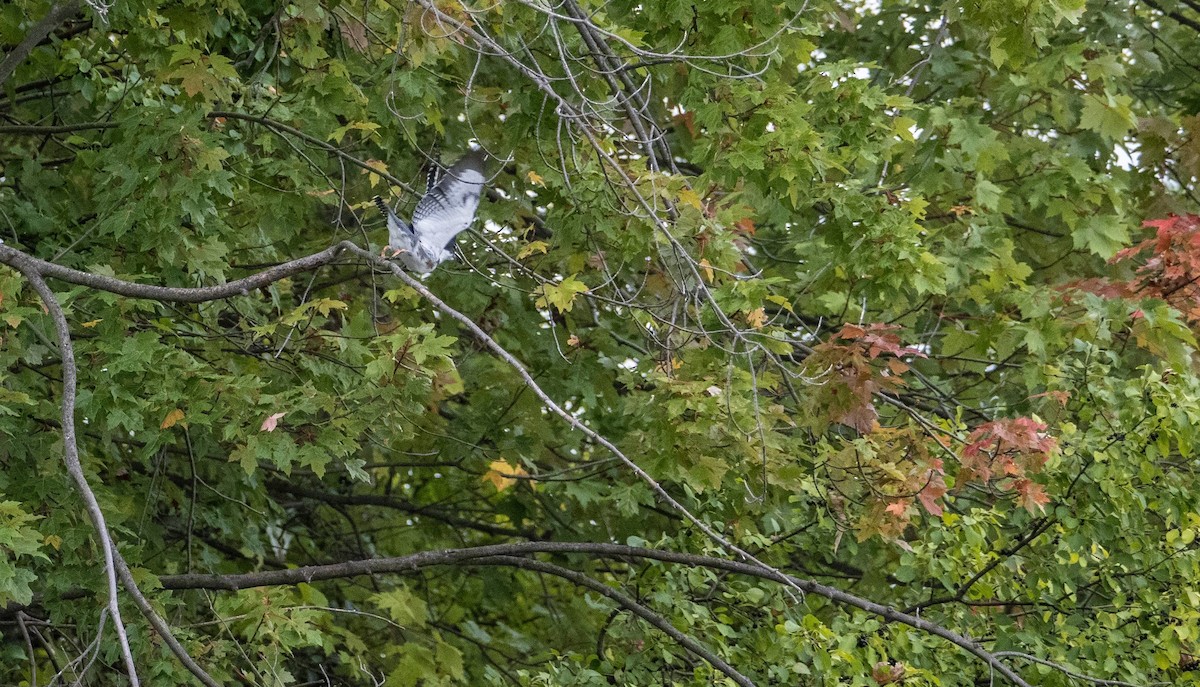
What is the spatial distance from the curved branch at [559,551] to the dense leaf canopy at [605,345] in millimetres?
16

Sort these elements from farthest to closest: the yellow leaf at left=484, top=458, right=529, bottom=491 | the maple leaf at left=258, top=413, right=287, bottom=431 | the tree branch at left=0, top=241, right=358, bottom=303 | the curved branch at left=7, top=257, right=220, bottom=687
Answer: the yellow leaf at left=484, top=458, right=529, bottom=491 < the maple leaf at left=258, top=413, right=287, bottom=431 < the tree branch at left=0, top=241, right=358, bottom=303 < the curved branch at left=7, top=257, right=220, bottom=687

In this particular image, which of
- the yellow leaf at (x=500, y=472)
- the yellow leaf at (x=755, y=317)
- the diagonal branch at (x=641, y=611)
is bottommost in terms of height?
the yellow leaf at (x=500, y=472)

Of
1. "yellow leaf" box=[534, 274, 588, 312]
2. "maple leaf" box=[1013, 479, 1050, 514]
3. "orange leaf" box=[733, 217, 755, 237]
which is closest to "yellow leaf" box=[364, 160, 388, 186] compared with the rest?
"yellow leaf" box=[534, 274, 588, 312]

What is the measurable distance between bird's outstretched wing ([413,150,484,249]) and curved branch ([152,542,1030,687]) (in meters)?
1.31

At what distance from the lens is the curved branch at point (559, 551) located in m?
3.68

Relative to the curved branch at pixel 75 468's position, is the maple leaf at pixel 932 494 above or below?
below

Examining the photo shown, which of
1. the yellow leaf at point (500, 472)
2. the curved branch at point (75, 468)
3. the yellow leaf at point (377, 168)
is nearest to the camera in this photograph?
the curved branch at point (75, 468)

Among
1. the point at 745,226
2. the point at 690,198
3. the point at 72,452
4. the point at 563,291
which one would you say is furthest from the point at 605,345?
the point at 72,452

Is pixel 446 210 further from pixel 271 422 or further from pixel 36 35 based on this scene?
pixel 36 35

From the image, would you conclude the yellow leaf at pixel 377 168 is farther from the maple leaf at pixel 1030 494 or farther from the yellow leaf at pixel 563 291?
the maple leaf at pixel 1030 494

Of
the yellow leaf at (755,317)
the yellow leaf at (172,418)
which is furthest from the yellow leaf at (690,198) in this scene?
the yellow leaf at (172,418)

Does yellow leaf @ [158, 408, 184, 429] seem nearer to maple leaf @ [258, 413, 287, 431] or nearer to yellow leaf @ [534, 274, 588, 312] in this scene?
maple leaf @ [258, 413, 287, 431]

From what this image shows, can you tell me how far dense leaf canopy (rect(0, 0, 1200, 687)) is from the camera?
3.58 m

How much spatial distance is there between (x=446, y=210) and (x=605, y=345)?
171cm
